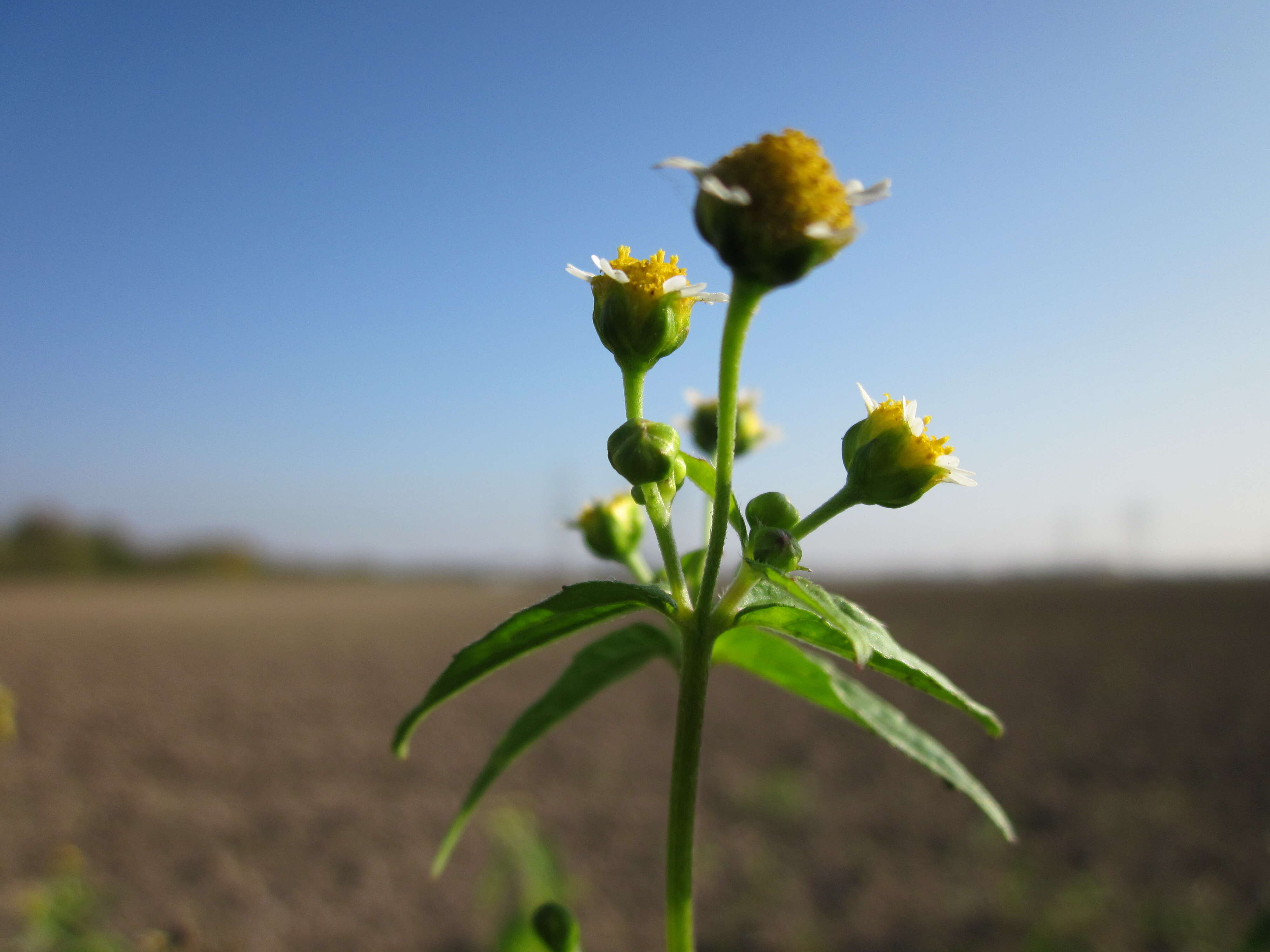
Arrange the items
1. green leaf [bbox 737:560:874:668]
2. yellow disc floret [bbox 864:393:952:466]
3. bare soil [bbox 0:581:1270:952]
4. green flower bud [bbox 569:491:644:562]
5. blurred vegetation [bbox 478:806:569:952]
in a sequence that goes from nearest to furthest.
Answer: green leaf [bbox 737:560:874:668]
yellow disc floret [bbox 864:393:952:466]
green flower bud [bbox 569:491:644:562]
blurred vegetation [bbox 478:806:569:952]
bare soil [bbox 0:581:1270:952]

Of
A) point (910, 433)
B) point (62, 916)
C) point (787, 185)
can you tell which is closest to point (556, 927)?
point (910, 433)

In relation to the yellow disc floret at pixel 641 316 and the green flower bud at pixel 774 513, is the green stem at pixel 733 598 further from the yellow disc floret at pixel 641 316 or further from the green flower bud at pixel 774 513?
the yellow disc floret at pixel 641 316

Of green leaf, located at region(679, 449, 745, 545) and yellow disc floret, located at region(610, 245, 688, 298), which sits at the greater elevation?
yellow disc floret, located at region(610, 245, 688, 298)

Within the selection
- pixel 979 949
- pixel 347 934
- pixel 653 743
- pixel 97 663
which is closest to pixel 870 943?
pixel 979 949

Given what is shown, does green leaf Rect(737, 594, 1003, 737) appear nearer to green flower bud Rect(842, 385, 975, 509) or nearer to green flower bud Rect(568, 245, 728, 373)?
green flower bud Rect(842, 385, 975, 509)

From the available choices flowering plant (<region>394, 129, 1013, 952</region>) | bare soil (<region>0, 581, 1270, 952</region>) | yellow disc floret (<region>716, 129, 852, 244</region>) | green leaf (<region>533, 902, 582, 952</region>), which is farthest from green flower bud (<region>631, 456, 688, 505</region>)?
bare soil (<region>0, 581, 1270, 952</region>)

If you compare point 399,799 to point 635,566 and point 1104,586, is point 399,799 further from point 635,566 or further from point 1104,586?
point 1104,586
